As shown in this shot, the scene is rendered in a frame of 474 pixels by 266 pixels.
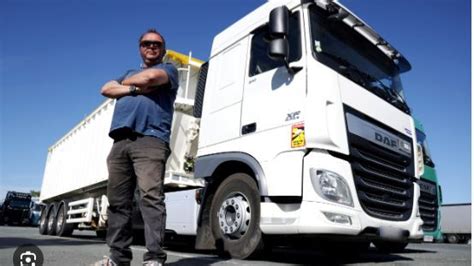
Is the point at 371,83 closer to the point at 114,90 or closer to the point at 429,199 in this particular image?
the point at 114,90

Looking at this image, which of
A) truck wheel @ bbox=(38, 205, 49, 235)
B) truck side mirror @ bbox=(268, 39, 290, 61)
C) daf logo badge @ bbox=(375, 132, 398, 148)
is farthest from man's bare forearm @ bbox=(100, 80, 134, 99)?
truck wheel @ bbox=(38, 205, 49, 235)

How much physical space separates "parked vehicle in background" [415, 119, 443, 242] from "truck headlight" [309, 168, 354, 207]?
4.15m

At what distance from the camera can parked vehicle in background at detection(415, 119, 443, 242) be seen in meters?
7.61

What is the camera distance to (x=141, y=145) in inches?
124

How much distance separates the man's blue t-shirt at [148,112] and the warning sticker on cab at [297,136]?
1.29 m

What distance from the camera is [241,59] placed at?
200 inches

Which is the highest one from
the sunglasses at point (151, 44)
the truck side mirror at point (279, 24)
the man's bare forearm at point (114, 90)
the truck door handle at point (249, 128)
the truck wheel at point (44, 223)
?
the truck side mirror at point (279, 24)

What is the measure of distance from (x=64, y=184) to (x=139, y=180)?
9642mm

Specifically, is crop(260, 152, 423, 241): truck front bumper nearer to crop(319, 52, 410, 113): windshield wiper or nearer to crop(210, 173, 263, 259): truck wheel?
crop(210, 173, 263, 259): truck wheel

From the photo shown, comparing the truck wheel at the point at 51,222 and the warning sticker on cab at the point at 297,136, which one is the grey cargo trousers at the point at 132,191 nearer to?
the warning sticker on cab at the point at 297,136

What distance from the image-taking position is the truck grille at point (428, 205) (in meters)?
7.56

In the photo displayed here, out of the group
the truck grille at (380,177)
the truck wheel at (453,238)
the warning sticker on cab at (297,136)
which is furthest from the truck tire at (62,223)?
the truck wheel at (453,238)

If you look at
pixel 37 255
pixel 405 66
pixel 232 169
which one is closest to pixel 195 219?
pixel 232 169

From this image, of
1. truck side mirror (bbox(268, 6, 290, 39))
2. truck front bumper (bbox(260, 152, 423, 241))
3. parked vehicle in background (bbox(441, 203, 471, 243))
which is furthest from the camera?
parked vehicle in background (bbox(441, 203, 471, 243))
